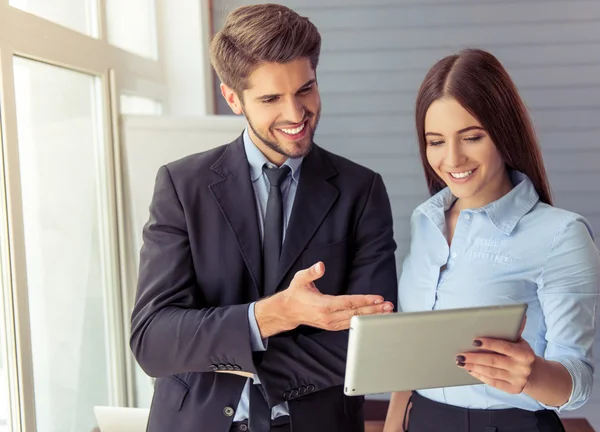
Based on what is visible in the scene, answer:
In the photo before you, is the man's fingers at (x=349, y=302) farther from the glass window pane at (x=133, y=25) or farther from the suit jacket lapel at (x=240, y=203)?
the glass window pane at (x=133, y=25)

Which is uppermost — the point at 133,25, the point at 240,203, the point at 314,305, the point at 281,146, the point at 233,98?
the point at 133,25

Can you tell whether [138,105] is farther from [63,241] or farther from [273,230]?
[273,230]

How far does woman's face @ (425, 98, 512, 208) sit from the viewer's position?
1704 millimetres

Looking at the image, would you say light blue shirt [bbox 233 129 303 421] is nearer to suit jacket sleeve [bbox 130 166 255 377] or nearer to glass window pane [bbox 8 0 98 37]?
suit jacket sleeve [bbox 130 166 255 377]

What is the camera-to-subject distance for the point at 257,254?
1.65 meters

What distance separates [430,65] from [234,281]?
8.37 ft

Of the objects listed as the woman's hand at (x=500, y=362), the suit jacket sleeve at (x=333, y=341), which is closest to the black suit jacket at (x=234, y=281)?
the suit jacket sleeve at (x=333, y=341)

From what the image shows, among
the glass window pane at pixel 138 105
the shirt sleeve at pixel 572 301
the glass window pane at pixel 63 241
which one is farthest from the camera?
the glass window pane at pixel 138 105

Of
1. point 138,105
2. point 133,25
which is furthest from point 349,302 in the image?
point 133,25

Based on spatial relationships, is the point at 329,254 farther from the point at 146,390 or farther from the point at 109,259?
the point at 146,390

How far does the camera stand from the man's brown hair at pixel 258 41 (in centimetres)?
164

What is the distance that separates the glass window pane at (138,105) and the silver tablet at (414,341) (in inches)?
67.6

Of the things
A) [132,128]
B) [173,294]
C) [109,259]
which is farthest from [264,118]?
[109,259]

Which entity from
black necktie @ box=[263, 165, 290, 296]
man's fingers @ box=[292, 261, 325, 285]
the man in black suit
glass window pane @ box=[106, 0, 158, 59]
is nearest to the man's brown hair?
the man in black suit
